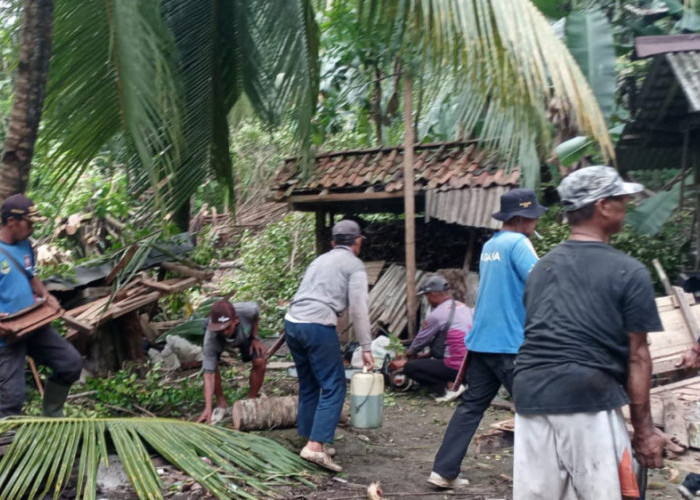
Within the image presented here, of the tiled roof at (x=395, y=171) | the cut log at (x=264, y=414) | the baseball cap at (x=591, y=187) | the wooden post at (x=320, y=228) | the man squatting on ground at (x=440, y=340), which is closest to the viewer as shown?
the baseball cap at (x=591, y=187)

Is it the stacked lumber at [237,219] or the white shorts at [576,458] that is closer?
the white shorts at [576,458]

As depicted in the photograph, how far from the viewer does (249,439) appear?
562 cm

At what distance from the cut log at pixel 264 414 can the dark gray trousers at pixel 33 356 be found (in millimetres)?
1426

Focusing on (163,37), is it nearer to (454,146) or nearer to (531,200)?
(531,200)

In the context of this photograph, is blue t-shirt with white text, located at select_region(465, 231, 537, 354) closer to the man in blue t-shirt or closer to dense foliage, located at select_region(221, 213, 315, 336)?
the man in blue t-shirt

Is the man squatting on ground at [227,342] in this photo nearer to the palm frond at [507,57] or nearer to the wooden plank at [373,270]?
the palm frond at [507,57]

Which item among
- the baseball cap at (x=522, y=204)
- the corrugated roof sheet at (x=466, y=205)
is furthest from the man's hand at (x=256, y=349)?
the corrugated roof sheet at (x=466, y=205)

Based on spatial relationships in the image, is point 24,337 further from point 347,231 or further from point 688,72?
point 688,72

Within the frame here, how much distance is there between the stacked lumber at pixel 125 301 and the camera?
847cm

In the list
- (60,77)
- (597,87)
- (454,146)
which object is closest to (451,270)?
(454,146)

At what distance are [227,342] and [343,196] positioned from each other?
4194mm

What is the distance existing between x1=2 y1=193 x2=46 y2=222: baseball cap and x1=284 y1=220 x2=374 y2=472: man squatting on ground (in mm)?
2006

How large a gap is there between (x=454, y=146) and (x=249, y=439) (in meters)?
6.19

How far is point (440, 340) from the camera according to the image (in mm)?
8773
